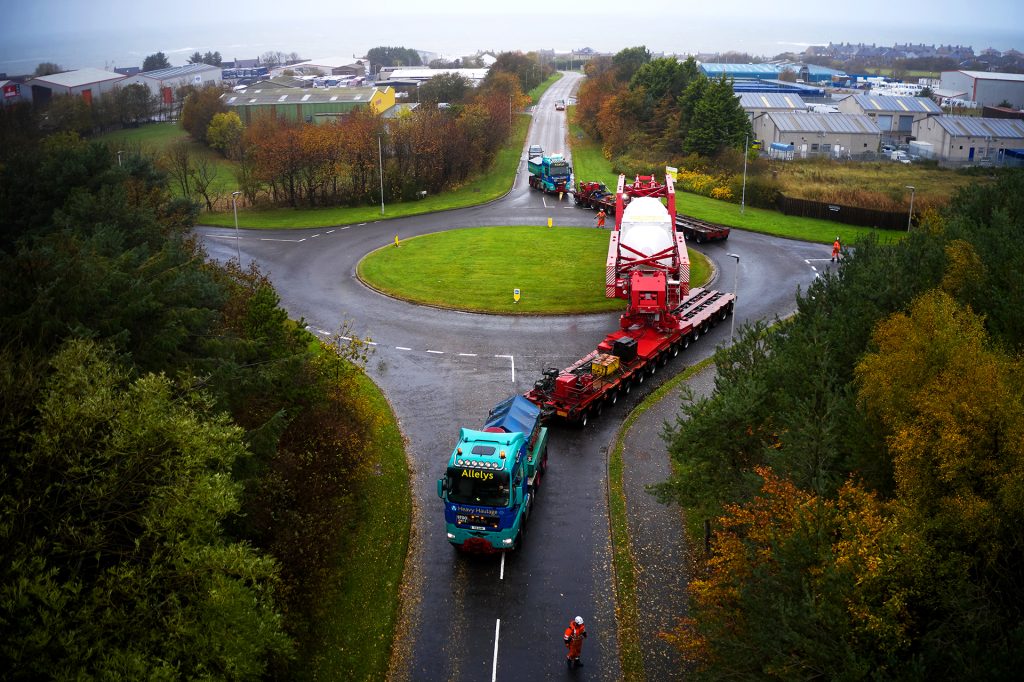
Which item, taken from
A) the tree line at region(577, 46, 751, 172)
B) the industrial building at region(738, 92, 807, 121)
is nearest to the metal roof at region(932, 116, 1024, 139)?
the industrial building at region(738, 92, 807, 121)

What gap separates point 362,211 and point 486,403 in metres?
39.5

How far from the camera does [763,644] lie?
47.4 ft

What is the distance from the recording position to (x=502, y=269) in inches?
2052

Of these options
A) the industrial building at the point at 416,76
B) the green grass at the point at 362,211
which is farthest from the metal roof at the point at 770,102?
the industrial building at the point at 416,76

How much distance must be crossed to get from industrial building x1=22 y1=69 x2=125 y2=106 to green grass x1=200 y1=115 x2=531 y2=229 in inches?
1853

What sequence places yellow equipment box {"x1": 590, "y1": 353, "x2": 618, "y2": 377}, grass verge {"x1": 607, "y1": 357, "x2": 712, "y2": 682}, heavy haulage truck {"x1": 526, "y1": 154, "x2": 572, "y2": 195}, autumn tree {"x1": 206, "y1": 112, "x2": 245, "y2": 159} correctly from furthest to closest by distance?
autumn tree {"x1": 206, "y1": 112, "x2": 245, "y2": 159}
heavy haulage truck {"x1": 526, "y1": 154, "x2": 572, "y2": 195}
yellow equipment box {"x1": 590, "y1": 353, "x2": 618, "y2": 377}
grass verge {"x1": 607, "y1": 357, "x2": 712, "y2": 682}

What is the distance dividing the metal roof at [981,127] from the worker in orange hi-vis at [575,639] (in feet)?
299

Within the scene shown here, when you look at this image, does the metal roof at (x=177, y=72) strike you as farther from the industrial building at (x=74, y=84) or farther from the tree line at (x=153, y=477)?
the tree line at (x=153, y=477)

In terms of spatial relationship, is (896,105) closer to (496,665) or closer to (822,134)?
(822,134)

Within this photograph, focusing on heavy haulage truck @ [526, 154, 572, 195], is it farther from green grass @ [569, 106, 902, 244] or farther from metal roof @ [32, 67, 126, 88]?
metal roof @ [32, 67, 126, 88]

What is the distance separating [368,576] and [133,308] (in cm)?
975

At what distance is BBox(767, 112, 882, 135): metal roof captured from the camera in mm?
92438

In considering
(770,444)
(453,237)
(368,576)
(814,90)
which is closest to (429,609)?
(368,576)

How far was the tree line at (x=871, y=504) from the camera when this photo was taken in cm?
1382
